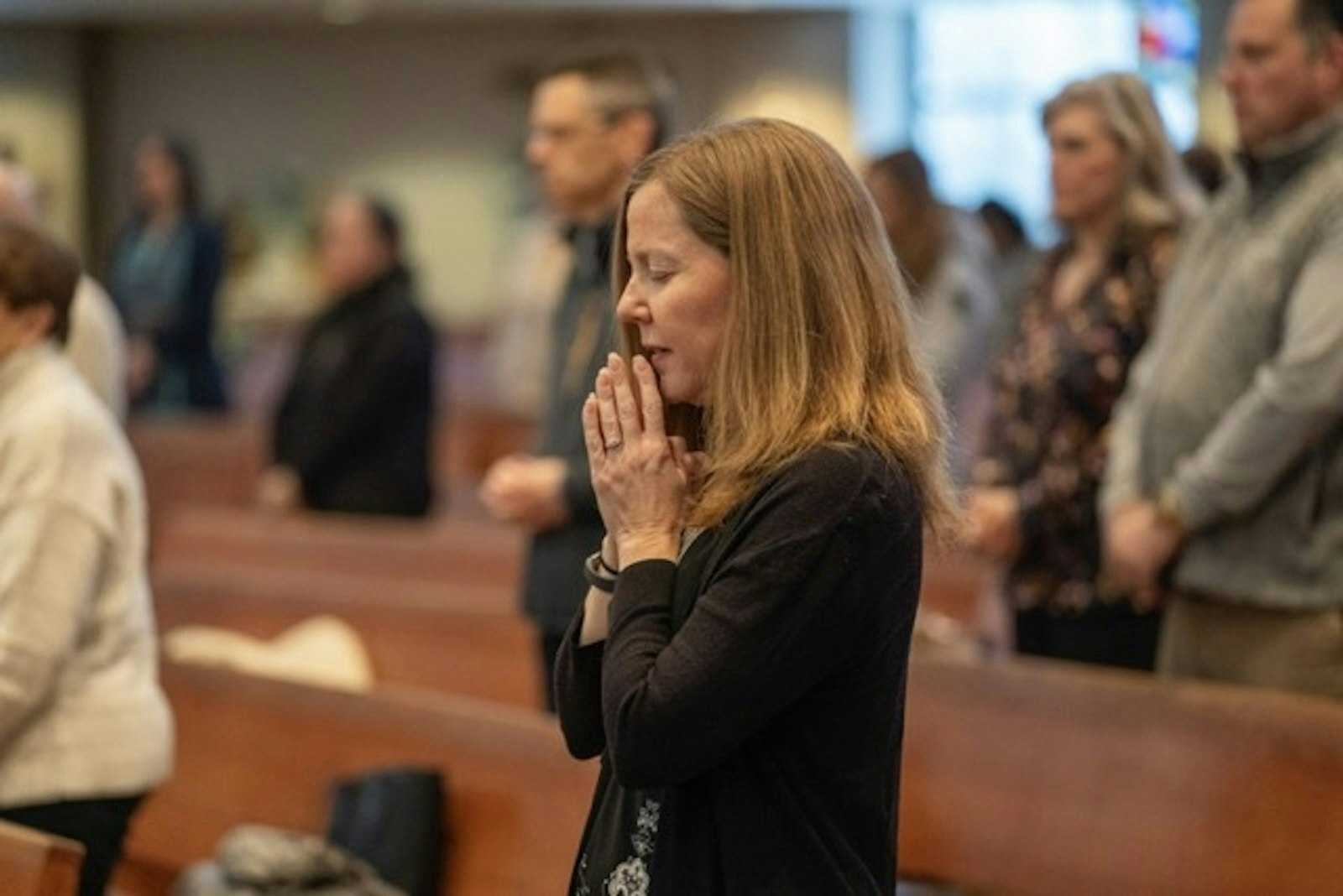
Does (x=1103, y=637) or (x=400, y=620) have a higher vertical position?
(x=1103, y=637)

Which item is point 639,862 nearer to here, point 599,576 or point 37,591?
point 599,576

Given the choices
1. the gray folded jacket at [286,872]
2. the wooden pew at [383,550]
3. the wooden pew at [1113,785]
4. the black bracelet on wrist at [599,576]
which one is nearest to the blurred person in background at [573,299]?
the gray folded jacket at [286,872]

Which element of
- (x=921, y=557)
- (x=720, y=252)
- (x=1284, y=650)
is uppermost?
(x=720, y=252)

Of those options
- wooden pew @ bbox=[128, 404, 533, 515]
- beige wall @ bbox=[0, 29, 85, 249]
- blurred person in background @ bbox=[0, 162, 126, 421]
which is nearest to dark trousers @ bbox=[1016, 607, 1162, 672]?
blurred person in background @ bbox=[0, 162, 126, 421]

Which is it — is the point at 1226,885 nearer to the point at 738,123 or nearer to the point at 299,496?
the point at 738,123

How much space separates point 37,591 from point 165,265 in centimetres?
599

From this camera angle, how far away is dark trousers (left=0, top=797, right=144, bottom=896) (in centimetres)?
324

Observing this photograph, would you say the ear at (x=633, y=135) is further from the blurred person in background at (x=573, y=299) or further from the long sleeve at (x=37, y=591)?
the long sleeve at (x=37, y=591)

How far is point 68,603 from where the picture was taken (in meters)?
3.15

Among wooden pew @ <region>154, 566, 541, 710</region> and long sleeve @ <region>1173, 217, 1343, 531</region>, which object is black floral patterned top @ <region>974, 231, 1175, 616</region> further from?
wooden pew @ <region>154, 566, 541, 710</region>

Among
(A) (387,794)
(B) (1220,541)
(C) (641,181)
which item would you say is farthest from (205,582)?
(C) (641,181)

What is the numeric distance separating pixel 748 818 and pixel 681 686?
5.5 inches

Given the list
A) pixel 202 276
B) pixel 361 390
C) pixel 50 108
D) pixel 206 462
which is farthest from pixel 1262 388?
pixel 50 108

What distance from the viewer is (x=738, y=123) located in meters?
2.18
